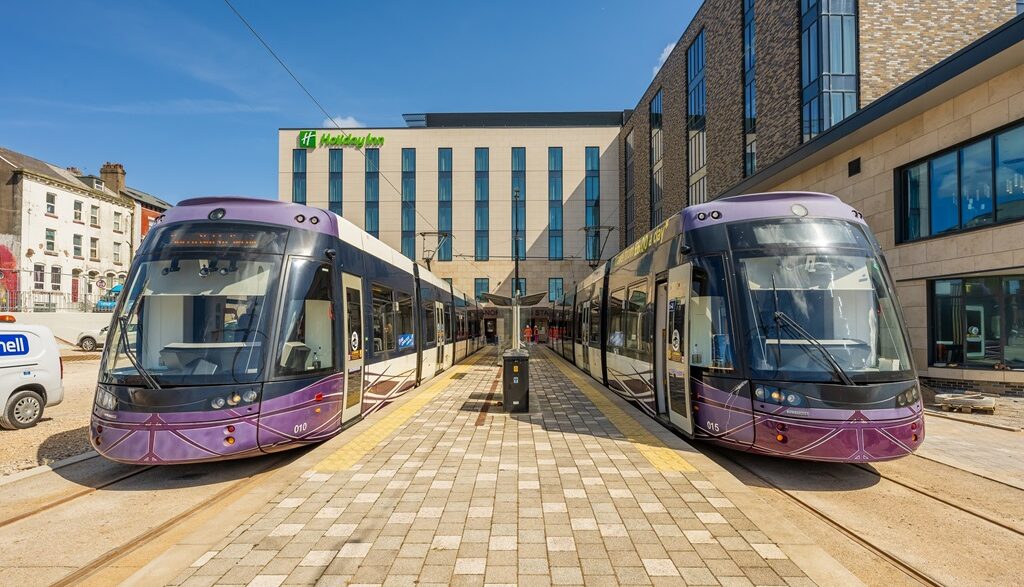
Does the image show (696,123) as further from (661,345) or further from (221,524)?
(221,524)

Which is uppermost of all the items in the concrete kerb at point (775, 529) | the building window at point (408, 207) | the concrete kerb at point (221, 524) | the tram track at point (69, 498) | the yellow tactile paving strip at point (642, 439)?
the building window at point (408, 207)

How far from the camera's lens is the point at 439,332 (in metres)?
16.3

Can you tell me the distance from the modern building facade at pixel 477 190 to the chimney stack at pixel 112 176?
1286 centimetres

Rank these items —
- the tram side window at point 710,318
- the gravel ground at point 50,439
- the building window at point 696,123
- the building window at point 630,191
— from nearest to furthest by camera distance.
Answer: the tram side window at point 710,318 → the gravel ground at point 50,439 → the building window at point 696,123 → the building window at point 630,191

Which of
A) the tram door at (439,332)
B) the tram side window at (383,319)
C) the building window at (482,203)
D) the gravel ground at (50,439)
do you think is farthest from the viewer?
the building window at (482,203)

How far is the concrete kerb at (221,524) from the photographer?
3.54 metres

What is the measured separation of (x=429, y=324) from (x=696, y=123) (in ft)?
77.6

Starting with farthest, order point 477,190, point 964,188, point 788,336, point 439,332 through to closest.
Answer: point 477,190
point 439,332
point 964,188
point 788,336

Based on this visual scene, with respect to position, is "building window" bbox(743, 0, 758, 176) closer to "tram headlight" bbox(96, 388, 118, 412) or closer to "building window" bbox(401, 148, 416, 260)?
"tram headlight" bbox(96, 388, 118, 412)

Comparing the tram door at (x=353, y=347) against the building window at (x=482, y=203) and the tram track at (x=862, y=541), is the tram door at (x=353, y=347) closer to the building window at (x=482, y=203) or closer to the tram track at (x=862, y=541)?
the tram track at (x=862, y=541)

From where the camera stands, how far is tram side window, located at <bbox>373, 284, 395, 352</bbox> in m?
9.00

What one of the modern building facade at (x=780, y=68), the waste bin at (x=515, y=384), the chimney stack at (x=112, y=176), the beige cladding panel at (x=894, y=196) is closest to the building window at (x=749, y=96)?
the modern building facade at (x=780, y=68)

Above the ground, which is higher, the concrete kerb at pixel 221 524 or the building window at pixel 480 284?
the building window at pixel 480 284

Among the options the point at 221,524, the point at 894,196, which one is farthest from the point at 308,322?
the point at 894,196
